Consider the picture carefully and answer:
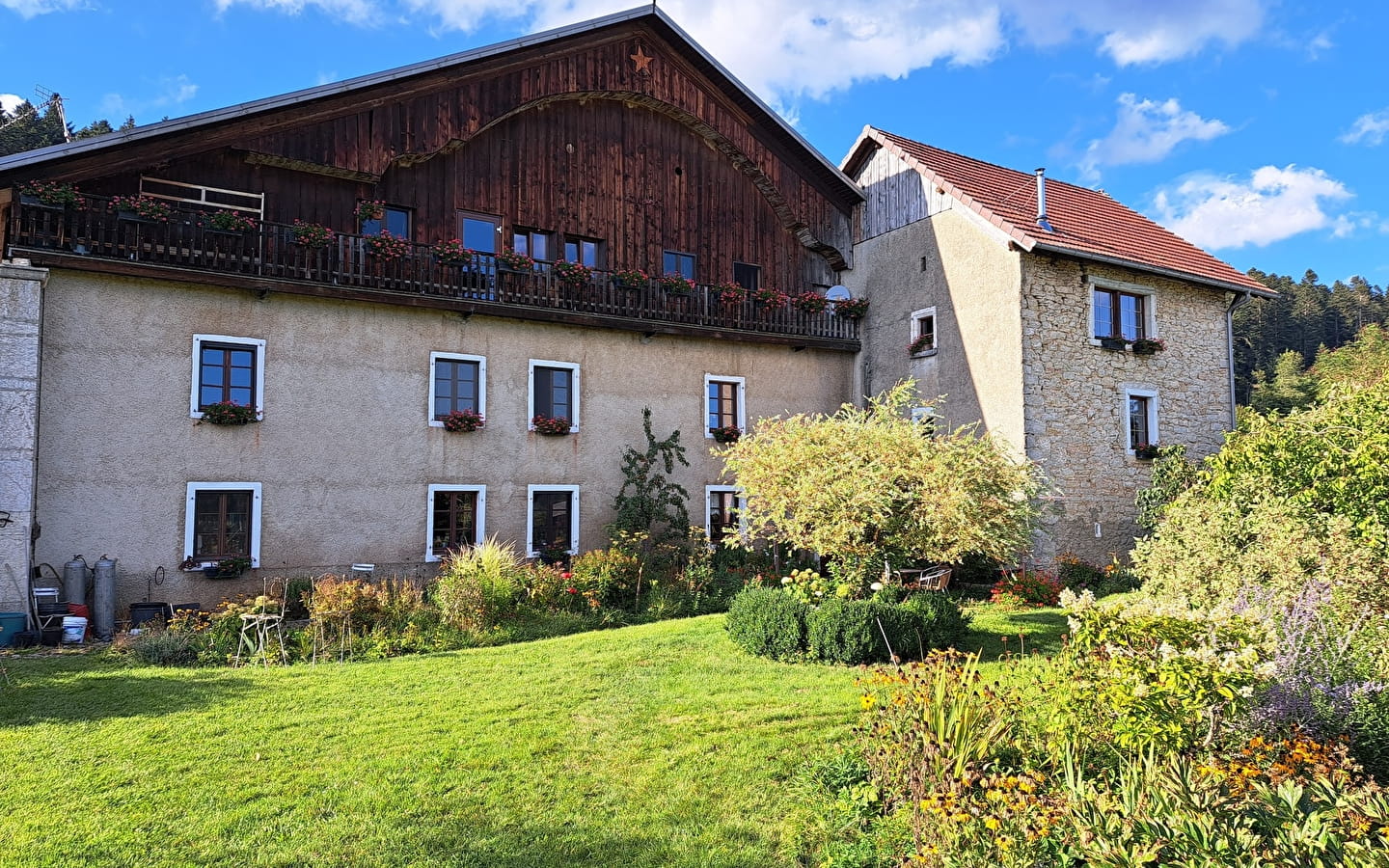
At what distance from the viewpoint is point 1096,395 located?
1688 centimetres

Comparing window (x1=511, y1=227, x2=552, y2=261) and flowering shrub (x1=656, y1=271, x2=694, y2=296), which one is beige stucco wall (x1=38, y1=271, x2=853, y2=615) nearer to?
flowering shrub (x1=656, y1=271, x2=694, y2=296)

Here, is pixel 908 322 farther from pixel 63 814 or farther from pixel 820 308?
pixel 63 814

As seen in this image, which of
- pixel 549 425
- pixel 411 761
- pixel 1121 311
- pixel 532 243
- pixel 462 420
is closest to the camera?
pixel 411 761

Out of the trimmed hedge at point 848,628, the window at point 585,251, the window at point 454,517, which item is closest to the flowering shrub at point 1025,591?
the trimmed hedge at point 848,628

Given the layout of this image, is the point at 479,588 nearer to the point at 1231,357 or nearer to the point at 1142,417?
the point at 1142,417

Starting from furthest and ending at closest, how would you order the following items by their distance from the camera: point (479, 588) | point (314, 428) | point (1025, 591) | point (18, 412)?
point (1025, 591) < point (314, 428) < point (479, 588) < point (18, 412)

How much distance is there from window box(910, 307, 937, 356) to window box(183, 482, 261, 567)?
12855 mm

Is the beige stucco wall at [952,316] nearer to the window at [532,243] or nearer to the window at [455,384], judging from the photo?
the window at [532,243]

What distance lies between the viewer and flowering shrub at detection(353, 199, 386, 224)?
48.5 feet

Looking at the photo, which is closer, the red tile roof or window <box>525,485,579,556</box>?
window <box>525,485,579,556</box>

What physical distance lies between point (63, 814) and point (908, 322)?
1655 cm

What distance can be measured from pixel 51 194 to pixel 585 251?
8.82 meters

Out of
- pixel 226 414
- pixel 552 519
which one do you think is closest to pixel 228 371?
pixel 226 414

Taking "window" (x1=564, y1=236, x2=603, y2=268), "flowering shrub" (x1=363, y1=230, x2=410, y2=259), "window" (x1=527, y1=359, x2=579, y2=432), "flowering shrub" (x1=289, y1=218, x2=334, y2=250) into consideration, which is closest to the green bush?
"window" (x1=527, y1=359, x2=579, y2=432)
